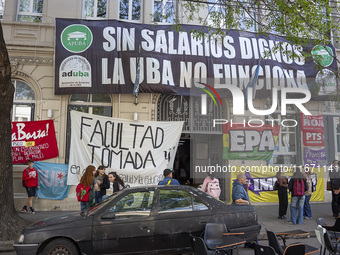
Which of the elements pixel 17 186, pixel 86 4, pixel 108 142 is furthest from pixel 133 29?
pixel 17 186

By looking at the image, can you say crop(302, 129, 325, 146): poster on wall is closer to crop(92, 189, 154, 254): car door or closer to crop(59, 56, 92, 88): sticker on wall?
crop(59, 56, 92, 88): sticker on wall

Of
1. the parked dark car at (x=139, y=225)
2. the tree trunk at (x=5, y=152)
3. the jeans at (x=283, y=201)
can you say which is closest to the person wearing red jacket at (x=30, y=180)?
the tree trunk at (x=5, y=152)

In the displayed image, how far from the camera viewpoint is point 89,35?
36.9 feet

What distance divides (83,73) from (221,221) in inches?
316

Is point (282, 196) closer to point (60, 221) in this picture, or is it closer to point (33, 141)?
point (60, 221)

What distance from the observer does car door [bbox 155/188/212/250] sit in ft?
16.9

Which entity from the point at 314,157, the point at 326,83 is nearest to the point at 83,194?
the point at 314,157

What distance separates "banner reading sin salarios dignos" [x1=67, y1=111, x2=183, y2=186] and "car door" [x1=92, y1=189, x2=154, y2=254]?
5458mm

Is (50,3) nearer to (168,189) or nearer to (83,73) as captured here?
(83,73)

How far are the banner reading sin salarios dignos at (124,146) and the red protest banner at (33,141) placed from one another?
2.78ft

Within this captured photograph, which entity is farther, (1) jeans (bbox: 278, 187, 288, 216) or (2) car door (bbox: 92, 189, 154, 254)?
(1) jeans (bbox: 278, 187, 288, 216)

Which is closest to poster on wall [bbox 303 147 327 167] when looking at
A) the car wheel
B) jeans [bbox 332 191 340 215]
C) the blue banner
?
jeans [bbox 332 191 340 215]

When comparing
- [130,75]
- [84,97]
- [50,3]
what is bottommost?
[84,97]

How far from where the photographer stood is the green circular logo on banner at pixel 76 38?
11.0 metres
